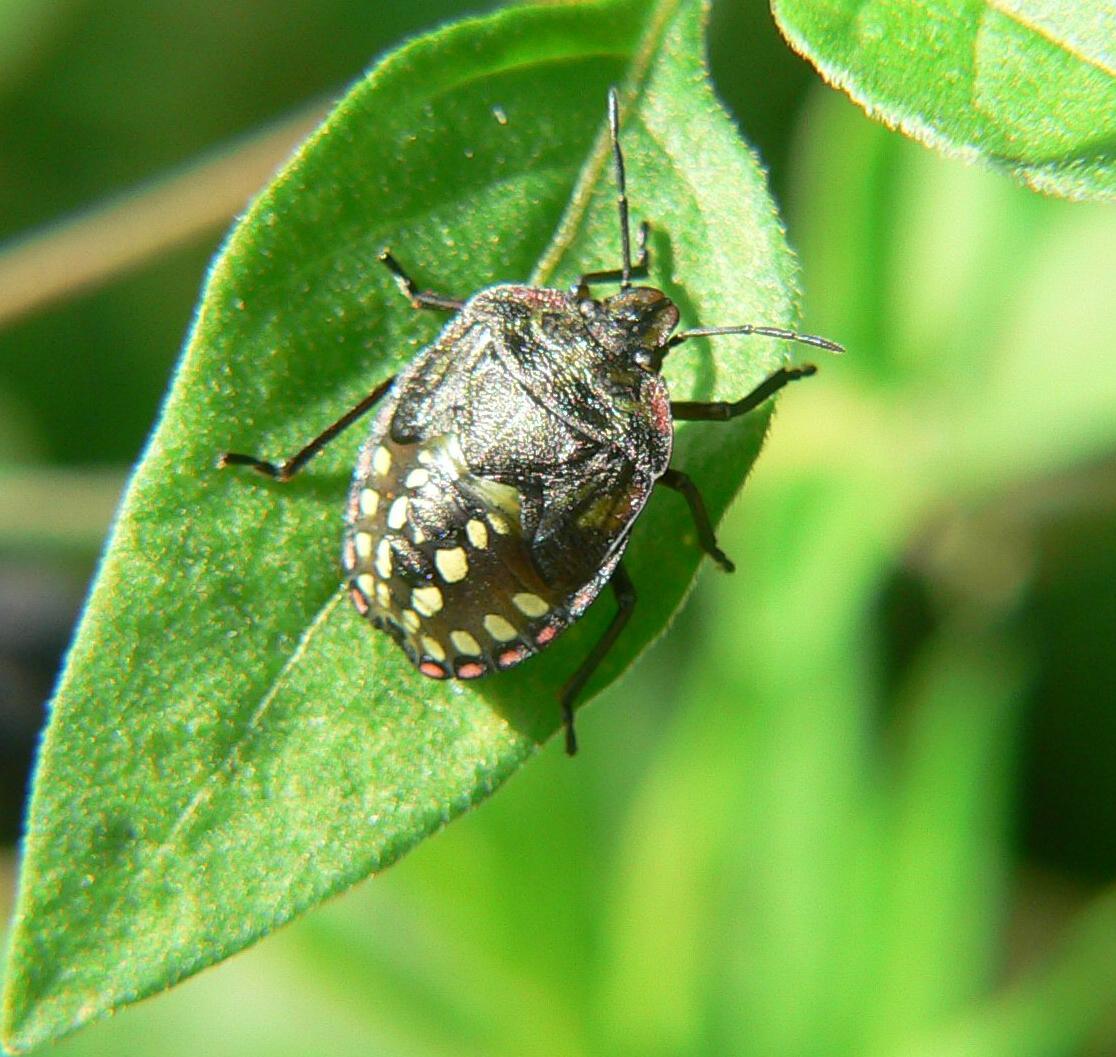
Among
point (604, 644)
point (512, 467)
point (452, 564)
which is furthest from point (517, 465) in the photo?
point (604, 644)

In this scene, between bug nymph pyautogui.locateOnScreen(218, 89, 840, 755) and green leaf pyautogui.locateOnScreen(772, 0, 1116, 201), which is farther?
bug nymph pyautogui.locateOnScreen(218, 89, 840, 755)

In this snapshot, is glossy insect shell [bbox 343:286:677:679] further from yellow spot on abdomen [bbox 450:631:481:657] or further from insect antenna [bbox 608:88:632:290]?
insect antenna [bbox 608:88:632:290]

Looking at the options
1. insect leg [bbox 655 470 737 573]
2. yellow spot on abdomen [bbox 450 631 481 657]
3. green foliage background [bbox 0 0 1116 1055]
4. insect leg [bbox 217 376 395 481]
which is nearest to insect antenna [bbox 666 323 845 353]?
insect leg [bbox 655 470 737 573]

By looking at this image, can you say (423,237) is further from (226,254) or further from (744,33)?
(744,33)

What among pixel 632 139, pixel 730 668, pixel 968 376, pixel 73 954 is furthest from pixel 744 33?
pixel 73 954

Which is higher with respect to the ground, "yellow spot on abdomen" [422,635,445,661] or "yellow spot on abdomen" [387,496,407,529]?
"yellow spot on abdomen" [387,496,407,529]

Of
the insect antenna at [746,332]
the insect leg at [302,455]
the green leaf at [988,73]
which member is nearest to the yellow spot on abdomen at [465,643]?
the insect leg at [302,455]
